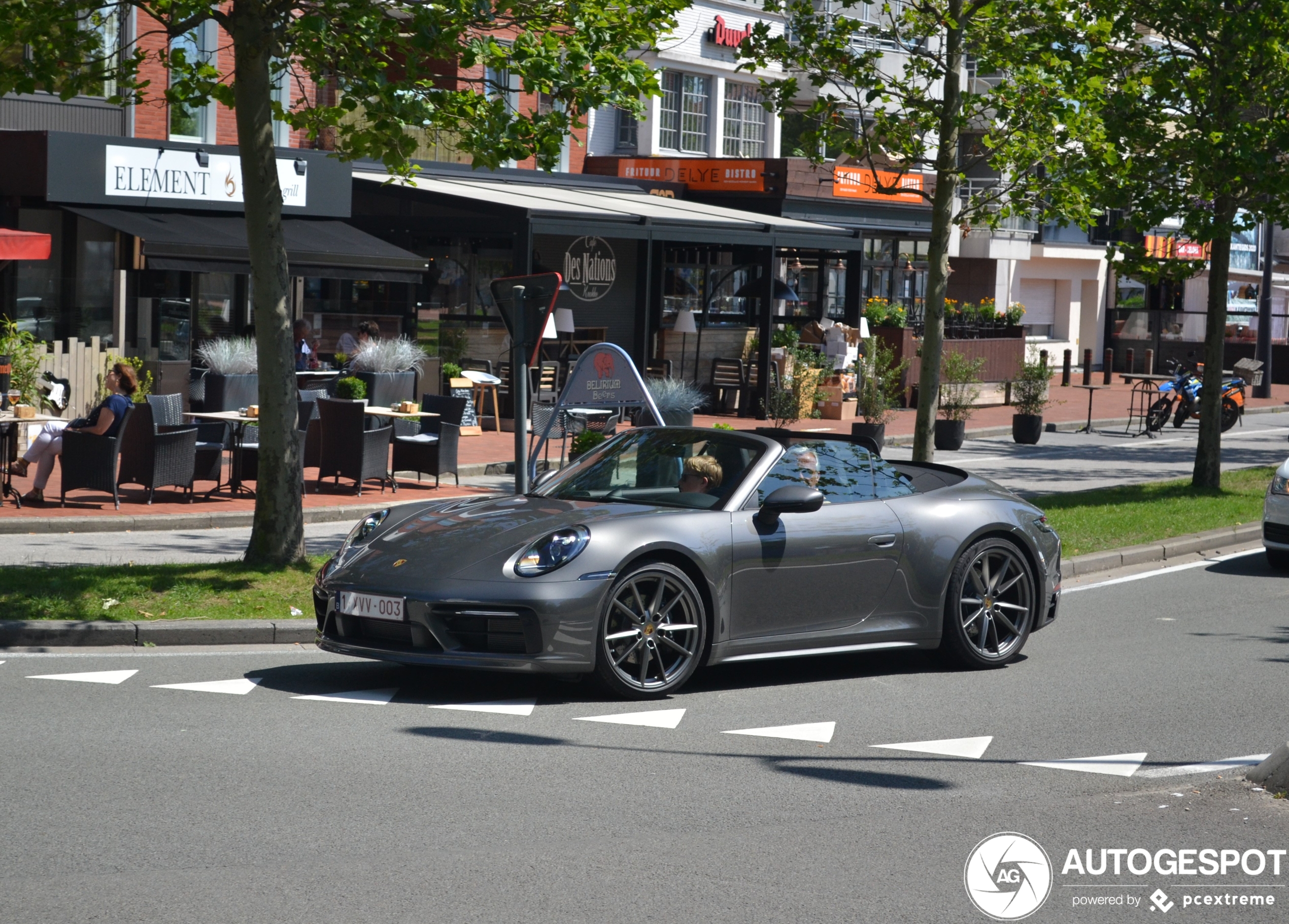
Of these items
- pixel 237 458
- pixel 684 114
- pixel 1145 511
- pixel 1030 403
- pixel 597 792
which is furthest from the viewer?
pixel 684 114

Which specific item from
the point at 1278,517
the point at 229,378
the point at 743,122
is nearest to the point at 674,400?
the point at 229,378

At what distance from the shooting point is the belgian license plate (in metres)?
7.48

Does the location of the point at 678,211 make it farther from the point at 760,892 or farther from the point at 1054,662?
the point at 760,892

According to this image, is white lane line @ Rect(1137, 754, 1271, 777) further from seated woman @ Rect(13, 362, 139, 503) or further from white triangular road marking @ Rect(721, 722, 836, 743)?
seated woman @ Rect(13, 362, 139, 503)

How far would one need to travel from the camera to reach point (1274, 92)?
56.1 feet

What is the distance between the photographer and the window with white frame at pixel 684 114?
3628 centimetres

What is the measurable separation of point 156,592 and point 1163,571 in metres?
8.11

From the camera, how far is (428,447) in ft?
57.0

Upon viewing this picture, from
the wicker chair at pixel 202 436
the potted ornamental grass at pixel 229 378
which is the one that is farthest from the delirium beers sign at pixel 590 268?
the wicker chair at pixel 202 436

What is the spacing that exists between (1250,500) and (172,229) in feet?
47.8

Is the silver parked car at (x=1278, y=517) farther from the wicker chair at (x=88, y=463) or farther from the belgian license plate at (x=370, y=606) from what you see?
the wicker chair at (x=88, y=463)

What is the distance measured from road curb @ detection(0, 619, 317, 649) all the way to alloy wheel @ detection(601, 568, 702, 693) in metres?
2.15

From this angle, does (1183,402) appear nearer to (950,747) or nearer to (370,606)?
(950,747)

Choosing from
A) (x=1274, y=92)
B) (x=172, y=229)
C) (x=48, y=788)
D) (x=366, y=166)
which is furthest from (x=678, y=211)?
(x=48, y=788)
